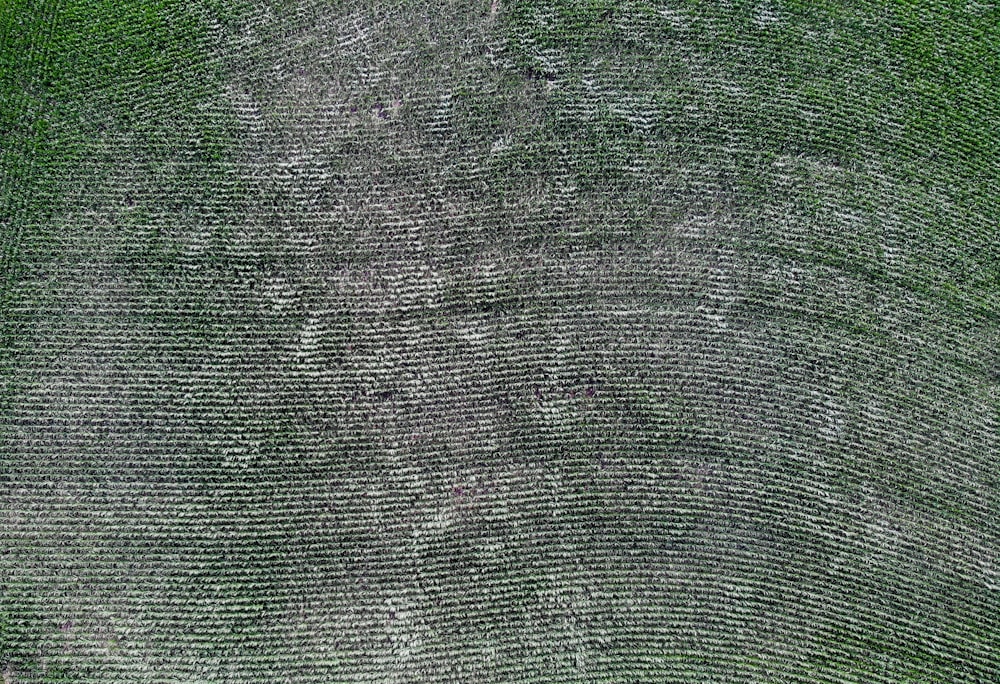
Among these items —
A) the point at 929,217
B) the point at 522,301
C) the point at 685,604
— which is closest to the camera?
the point at 685,604

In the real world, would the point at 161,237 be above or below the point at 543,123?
below

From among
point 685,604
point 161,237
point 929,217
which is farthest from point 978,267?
point 161,237

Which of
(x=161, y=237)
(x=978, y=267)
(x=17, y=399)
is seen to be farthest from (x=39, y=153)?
(x=978, y=267)

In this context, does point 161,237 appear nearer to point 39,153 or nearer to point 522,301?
point 39,153

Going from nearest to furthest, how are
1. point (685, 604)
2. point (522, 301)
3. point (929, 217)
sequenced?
point (685, 604), point (522, 301), point (929, 217)

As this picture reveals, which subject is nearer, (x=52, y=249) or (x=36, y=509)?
(x=36, y=509)

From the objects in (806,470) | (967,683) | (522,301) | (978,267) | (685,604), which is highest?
(978,267)
